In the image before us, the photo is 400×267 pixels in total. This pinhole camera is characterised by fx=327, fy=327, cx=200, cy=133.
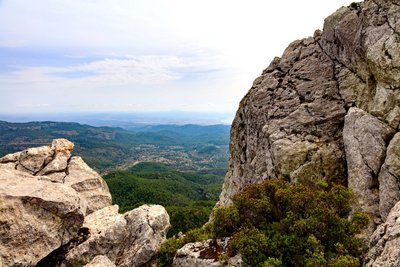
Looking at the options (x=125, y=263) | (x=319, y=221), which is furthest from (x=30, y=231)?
(x=319, y=221)

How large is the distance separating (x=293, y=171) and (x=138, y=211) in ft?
42.0

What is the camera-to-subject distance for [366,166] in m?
21.6

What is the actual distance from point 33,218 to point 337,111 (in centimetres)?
2433

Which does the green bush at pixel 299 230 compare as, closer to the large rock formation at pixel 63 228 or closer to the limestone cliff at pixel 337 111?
the limestone cliff at pixel 337 111

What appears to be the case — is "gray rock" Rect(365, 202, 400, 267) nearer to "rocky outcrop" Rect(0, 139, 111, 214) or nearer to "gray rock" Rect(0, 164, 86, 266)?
"gray rock" Rect(0, 164, 86, 266)

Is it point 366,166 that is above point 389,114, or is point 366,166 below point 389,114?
below

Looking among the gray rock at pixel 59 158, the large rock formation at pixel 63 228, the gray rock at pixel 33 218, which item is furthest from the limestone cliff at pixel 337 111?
the gray rock at pixel 59 158

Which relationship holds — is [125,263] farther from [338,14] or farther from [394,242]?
[338,14]

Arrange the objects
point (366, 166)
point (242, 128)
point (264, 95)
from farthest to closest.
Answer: point (242, 128) → point (264, 95) → point (366, 166)

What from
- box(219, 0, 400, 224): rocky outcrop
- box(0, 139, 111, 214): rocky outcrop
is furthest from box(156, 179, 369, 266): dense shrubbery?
box(0, 139, 111, 214): rocky outcrop

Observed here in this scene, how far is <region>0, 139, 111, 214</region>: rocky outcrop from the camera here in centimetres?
3048

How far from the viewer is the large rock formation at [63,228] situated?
63.7ft

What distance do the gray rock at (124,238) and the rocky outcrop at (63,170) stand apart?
4.61 m

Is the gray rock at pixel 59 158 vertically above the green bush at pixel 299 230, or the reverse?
the gray rock at pixel 59 158
